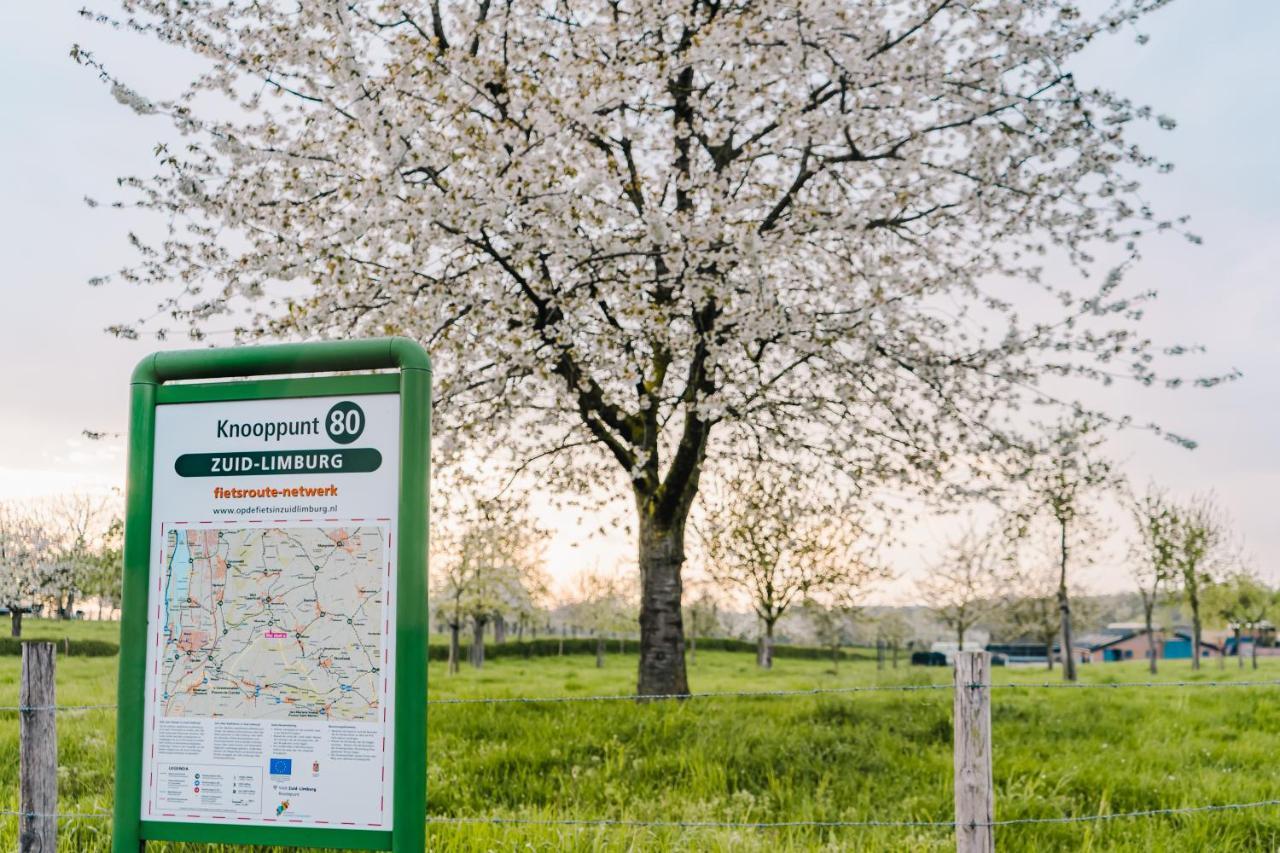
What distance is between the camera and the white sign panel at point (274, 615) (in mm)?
4387

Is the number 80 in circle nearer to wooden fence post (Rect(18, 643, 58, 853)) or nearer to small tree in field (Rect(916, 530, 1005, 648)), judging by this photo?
wooden fence post (Rect(18, 643, 58, 853))

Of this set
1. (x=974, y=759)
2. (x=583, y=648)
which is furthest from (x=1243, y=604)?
(x=974, y=759)

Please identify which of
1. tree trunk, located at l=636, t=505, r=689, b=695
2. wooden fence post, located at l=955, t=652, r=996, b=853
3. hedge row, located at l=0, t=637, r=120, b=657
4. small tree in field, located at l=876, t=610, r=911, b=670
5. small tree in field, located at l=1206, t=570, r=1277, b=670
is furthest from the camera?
small tree in field, located at l=876, t=610, r=911, b=670

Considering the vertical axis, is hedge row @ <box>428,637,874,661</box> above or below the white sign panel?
below

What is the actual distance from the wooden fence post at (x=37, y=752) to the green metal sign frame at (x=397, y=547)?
180cm

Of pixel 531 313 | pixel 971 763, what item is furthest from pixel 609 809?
pixel 531 313

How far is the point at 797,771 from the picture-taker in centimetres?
1041

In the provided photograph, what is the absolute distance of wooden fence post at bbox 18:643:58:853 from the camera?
6.14 m

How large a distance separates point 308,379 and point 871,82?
36.3 ft

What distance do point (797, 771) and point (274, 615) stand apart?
7.19m

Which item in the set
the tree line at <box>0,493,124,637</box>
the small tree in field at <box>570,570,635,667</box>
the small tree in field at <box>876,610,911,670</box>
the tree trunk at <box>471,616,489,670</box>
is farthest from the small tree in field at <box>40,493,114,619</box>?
the small tree in field at <box>876,610,911,670</box>

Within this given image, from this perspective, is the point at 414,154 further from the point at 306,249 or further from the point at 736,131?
the point at 736,131

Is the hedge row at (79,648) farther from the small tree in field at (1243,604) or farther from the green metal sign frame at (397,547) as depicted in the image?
the small tree in field at (1243,604)

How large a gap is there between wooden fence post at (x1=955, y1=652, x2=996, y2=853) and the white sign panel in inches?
123
